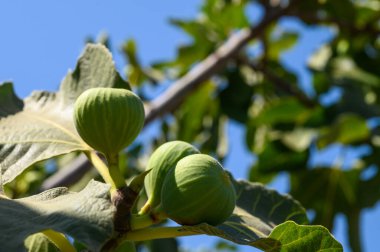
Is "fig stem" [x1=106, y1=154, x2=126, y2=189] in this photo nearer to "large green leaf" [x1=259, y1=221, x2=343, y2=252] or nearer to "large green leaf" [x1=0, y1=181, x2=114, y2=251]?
"large green leaf" [x1=0, y1=181, x2=114, y2=251]

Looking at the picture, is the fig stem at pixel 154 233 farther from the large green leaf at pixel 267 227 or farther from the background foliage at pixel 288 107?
the background foliage at pixel 288 107

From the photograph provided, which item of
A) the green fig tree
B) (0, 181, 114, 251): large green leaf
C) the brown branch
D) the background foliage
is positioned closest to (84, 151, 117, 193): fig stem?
the green fig tree

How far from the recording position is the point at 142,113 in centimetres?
92

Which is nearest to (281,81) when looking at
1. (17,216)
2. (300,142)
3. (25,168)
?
(300,142)

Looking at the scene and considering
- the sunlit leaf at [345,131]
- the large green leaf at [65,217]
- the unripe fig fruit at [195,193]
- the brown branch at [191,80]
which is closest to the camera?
the large green leaf at [65,217]

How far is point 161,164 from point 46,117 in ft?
1.13

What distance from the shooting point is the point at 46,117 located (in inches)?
45.8

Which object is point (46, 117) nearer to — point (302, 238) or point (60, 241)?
point (60, 241)

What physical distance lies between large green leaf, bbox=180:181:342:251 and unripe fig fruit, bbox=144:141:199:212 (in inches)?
3.7

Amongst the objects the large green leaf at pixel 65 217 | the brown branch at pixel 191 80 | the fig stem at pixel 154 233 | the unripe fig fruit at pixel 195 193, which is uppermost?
the brown branch at pixel 191 80

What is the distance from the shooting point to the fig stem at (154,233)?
0.82 m

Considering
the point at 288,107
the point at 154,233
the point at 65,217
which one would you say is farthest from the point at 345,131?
the point at 65,217

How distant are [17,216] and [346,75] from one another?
2.66m

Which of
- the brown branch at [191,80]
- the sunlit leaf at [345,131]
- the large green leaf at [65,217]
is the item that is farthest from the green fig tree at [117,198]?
the sunlit leaf at [345,131]
